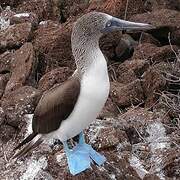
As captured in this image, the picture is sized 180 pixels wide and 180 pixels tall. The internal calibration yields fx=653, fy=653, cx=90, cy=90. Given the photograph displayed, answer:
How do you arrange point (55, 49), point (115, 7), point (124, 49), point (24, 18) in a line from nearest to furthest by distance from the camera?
point (55, 49) < point (124, 49) < point (115, 7) < point (24, 18)

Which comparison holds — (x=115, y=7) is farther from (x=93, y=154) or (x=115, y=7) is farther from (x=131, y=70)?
(x=93, y=154)

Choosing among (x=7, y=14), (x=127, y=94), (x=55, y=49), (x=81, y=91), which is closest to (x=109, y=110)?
(x=127, y=94)

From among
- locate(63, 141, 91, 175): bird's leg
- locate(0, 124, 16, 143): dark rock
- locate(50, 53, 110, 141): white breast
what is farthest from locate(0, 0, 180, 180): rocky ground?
locate(50, 53, 110, 141): white breast

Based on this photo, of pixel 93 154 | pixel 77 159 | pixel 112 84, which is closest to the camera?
pixel 77 159

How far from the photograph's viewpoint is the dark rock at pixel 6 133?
5.16 m

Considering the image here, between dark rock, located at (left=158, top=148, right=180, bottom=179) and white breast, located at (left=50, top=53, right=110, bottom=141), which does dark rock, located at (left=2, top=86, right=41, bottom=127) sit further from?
white breast, located at (left=50, top=53, right=110, bottom=141)

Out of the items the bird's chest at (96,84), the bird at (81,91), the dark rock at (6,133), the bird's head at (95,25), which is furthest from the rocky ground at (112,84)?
the bird's head at (95,25)

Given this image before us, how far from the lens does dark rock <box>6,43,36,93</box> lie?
6.04 metres

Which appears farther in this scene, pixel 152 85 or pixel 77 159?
pixel 152 85

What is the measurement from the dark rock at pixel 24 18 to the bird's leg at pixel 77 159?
3.36 meters

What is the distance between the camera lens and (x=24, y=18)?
23.8 feet

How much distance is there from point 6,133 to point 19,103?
35 centimetres

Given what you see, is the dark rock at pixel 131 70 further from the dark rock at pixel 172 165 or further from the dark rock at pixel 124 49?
the dark rock at pixel 172 165

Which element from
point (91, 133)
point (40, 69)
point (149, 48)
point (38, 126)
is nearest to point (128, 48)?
point (149, 48)
